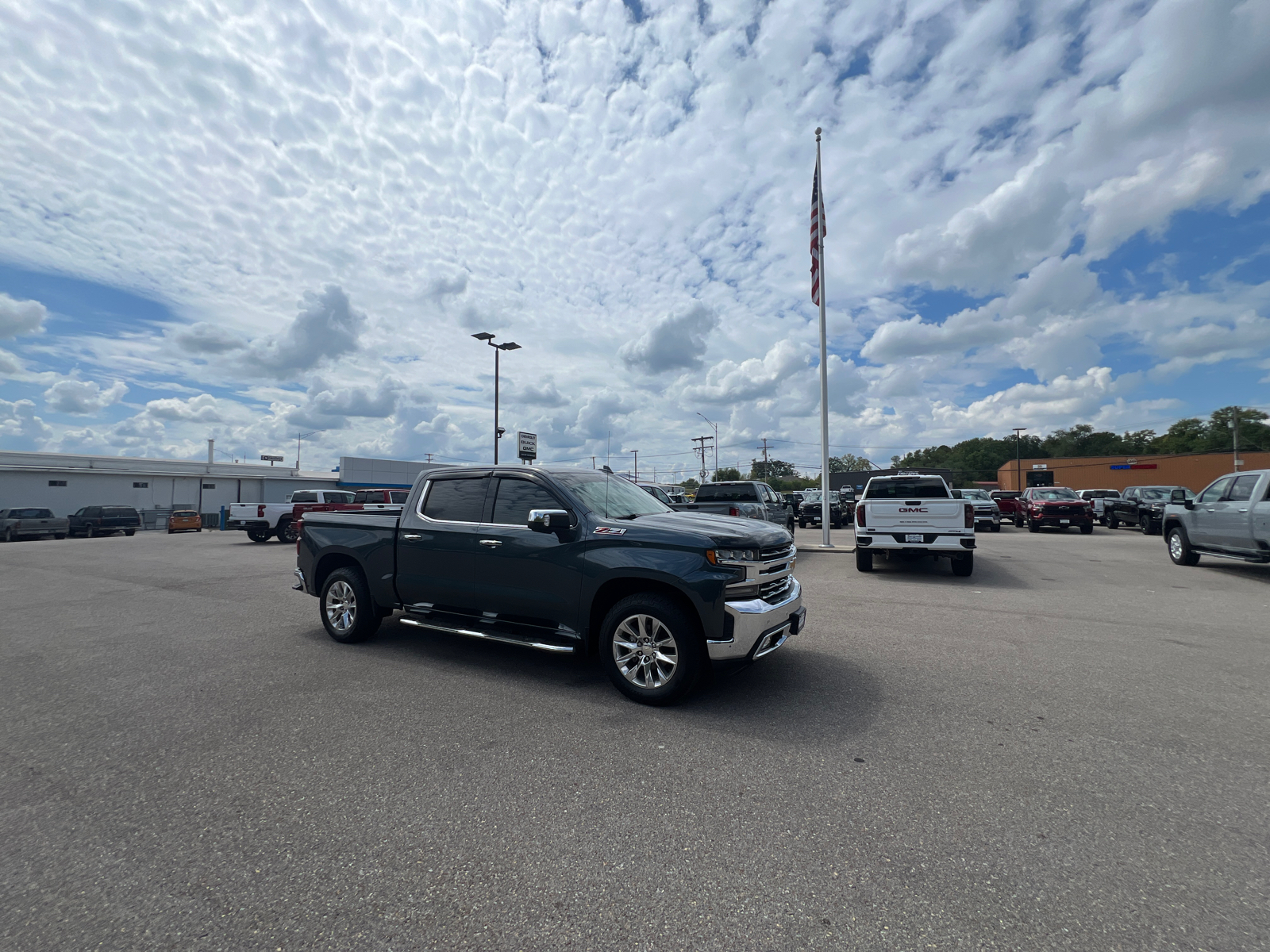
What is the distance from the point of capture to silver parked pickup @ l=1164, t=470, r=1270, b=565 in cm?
1048

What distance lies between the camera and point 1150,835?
9.15 ft

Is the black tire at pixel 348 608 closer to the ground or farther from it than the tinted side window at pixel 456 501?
closer to the ground

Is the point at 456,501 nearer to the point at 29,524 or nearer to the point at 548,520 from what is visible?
the point at 548,520

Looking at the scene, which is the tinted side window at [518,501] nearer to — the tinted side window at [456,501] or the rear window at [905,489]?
the tinted side window at [456,501]

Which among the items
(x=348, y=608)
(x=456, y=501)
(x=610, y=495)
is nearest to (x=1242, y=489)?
(x=610, y=495)

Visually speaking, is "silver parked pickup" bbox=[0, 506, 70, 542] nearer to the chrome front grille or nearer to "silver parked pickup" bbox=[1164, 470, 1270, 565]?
the chrome front grille

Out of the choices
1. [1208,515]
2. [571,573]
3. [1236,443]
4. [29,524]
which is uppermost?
[1236,443]

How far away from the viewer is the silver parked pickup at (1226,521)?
1048cm

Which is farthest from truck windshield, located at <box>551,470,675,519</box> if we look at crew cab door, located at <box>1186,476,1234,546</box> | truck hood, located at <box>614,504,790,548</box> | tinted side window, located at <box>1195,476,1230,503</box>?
tinted side window, located at <box>1195,476,1230,503</box>

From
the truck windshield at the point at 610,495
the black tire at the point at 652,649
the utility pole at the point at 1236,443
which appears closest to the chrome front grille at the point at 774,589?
the black tire at the point at 652,649

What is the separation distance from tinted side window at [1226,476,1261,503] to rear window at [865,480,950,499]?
192 inches

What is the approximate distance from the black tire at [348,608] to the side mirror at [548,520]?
2.36m

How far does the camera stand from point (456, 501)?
5.85 meters

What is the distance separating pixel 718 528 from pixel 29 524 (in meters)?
37.7
